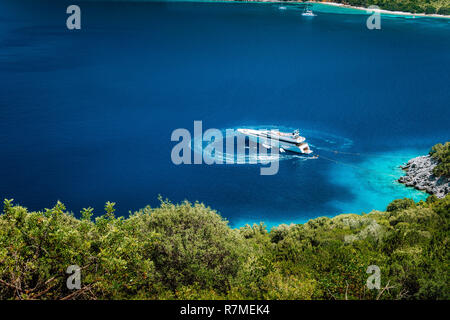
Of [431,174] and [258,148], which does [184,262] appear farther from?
[431,174]

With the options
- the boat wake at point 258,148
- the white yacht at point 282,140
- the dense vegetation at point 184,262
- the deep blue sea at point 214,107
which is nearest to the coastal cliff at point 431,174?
the deep blue sea at point 214,107

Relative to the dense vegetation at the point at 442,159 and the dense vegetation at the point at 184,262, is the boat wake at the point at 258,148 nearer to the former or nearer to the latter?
the dense vegetation at the point at 442,159

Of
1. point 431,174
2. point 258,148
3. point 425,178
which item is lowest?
point 425,178

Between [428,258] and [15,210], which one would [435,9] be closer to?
[428,258]

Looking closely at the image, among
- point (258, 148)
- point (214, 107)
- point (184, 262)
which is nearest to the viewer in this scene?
point (184, 262)

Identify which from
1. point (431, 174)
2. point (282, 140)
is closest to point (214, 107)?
point (282, 140)

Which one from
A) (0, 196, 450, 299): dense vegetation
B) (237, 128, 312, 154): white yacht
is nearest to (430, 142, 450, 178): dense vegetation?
(237, 128, 312, 154): white yacht
